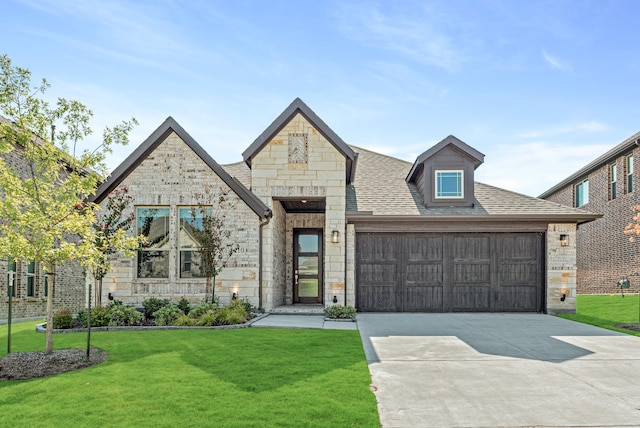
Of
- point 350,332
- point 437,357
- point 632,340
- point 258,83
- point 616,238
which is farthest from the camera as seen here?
point 616,238

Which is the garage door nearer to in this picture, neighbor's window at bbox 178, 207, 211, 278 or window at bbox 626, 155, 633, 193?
neighbor's window at bbox 178, 207, 211, 278

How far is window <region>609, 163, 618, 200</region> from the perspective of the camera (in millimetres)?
23562

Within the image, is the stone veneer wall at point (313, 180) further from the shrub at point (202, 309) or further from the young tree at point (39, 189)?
the young tree at point (39, 189)

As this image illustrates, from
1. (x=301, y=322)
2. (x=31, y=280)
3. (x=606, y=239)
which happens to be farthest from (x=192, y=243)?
(x=606, y=239)

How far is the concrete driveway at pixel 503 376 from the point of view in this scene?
16.6 feet

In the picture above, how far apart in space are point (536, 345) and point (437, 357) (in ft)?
8.19

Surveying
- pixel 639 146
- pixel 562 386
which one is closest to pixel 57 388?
pixel 562 386

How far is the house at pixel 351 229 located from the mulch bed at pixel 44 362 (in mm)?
5502

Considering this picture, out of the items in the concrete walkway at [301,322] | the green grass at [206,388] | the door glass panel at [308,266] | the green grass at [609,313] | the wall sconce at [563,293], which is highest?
the door glass panel at [308,266]

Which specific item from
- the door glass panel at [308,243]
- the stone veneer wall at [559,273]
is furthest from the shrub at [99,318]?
the stone veneer wall at [559,273]

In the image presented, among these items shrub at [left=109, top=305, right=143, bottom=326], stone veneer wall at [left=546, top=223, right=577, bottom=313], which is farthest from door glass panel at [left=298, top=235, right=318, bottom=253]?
stone veneer wall at [left=546, top=223, right=577, bottom=313]

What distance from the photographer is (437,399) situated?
18.5 feet

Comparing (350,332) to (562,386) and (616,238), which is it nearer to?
(562,386)

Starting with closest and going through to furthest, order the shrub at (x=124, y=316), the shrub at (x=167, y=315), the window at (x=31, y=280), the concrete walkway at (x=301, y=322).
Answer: the concrete walkway at (x=301, y=322)
the shrub at (x=124, y=316)
the shrub at (x=167, y=315)
the window at (x=31, y=280)
